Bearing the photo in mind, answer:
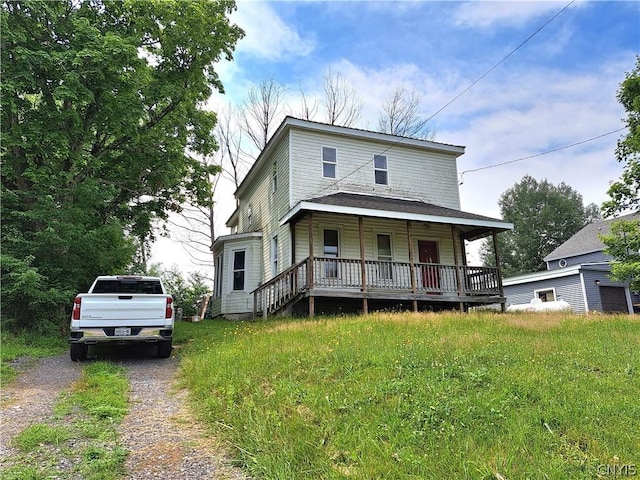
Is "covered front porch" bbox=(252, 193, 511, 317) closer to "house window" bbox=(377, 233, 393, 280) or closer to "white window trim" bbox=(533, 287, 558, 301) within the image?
"house window" bbox=(377, 233, 393, 280)

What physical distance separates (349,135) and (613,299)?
1767cm

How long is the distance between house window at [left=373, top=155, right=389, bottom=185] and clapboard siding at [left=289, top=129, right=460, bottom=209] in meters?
0.14

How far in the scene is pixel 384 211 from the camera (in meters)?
12.7

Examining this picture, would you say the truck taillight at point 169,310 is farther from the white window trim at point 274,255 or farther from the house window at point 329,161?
the house window at point 329,161

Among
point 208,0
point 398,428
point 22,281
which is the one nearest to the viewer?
point 398,428

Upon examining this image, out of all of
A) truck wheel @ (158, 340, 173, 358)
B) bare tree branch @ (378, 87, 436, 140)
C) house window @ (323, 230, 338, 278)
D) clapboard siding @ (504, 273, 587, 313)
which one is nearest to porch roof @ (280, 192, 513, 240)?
house window @ (323, 230, 338, 278)

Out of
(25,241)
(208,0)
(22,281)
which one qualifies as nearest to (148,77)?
(208,0)

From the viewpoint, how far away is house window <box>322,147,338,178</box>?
15586 millimetres

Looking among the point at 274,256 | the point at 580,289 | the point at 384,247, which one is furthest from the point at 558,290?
the point at 274,256

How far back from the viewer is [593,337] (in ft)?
24.6

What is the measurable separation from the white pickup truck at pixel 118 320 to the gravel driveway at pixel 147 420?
0.52m

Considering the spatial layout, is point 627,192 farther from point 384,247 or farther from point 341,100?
point 341,100

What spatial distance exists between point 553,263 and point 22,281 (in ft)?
109

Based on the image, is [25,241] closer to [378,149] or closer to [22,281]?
[22,281]
